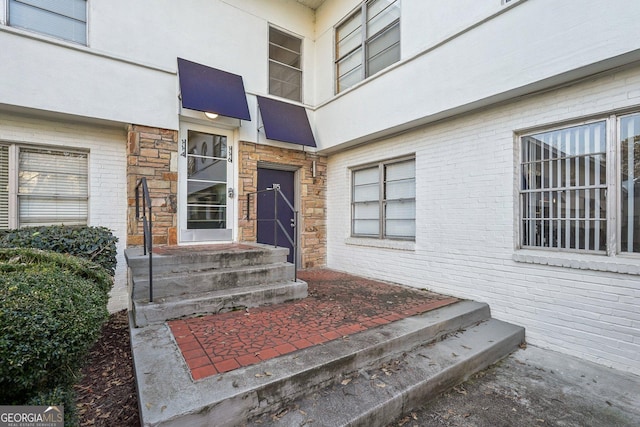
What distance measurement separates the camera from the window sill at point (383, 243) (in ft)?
16.4

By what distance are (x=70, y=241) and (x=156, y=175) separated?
1.52m

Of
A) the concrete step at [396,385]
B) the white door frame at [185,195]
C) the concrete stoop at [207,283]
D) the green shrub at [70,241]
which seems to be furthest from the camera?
the white door frame at [185,195]

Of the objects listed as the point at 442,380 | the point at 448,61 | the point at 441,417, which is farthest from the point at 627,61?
the point at 441,417

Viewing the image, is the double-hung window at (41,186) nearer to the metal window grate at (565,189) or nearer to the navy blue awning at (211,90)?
the navy blue awning at (211,90)

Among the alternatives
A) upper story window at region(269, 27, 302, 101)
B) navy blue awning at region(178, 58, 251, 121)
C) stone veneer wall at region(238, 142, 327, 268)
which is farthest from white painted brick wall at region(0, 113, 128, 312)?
upper story window at region(269, 27, 302, 101)

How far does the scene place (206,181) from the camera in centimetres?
538

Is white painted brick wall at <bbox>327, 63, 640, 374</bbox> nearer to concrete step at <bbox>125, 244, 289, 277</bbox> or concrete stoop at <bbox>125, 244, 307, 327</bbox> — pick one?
concrete stoop at <bbox>125, 244, 307, 327</bbox>

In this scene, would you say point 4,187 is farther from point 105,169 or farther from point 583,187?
point 583,187

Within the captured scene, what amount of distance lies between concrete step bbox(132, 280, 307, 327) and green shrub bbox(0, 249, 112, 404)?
86 cm

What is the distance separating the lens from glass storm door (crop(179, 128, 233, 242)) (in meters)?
5.18

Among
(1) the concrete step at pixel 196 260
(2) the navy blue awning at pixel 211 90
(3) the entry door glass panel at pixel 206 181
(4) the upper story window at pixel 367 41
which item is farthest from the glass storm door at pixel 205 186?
(4) the upper story window at pixel 367 41

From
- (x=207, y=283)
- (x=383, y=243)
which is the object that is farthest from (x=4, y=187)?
(x=383, y=243)

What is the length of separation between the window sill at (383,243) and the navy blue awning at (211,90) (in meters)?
3.10

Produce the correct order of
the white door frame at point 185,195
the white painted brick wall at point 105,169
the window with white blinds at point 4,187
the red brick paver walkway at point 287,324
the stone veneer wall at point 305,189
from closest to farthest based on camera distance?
the red brick paver walkway at point 287,324 → the window with white blinds at point 4,187 → the white painted brick wall at point 105,169 → the white door frame at point 185,195 → the stone veneer wall at point 305,189
